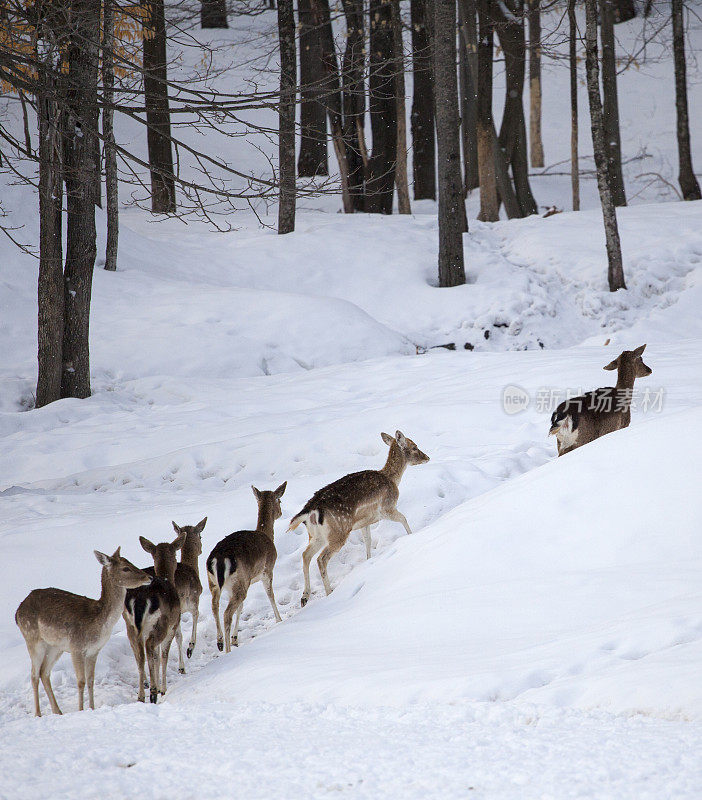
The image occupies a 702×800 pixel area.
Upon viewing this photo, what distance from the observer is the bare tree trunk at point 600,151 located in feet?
51.8

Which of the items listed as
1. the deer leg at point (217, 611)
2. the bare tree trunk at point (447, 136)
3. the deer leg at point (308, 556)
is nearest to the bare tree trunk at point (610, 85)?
the bare tree trunk at point (447, 136)

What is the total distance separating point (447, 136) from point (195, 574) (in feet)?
40.4

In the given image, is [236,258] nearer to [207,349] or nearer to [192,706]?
[207,349]

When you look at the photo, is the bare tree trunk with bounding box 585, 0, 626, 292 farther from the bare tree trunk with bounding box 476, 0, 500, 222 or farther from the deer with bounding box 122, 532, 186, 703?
the deer with bounding box 122, 532, 186, 703

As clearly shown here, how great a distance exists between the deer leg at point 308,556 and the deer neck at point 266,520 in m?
0.31

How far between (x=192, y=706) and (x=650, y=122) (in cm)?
3810

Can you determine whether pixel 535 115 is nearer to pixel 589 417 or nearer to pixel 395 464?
pixel 589 417

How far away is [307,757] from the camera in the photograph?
3.05 meters

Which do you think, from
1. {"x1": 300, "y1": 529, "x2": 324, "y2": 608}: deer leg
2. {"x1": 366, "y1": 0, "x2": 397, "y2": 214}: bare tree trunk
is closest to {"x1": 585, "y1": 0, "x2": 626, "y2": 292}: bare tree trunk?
{"x1": 366, "y1": 0, "x2": 397, "y2": 214}: bare tree trunk

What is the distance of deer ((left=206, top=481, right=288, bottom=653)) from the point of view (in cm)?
571

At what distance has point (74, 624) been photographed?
4.83 m

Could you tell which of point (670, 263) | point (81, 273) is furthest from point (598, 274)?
point (81, 273)

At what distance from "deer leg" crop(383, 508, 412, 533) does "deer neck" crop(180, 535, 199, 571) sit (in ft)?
5.31

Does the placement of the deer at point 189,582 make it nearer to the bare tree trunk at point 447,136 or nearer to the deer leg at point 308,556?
the deer leg at point 308,556
